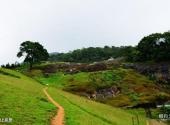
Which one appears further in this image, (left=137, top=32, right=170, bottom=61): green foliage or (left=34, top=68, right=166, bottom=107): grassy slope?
(left=137, top=32, right=170, bottom=61): green foliage

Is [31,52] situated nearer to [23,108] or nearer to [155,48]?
[155,48]

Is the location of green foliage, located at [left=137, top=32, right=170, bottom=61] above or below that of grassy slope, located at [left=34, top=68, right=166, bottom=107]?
above

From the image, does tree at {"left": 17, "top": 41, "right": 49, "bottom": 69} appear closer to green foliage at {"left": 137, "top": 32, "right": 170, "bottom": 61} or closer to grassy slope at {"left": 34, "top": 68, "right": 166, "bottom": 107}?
grassy slope at {"left": 34, "top": 68, "right": 166, "bottom": 107}

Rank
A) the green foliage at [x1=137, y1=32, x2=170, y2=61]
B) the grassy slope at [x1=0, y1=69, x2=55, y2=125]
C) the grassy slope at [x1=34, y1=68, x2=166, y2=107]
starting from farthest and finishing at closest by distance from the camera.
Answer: the green foliage at [x1=137, y1=32, x2=170, y2=61]
the grassy slope at [x1=34, y1=68, x2=166, y2=107]
the grassy slope at [x1=0, y1=69, x2=55, y2=125]

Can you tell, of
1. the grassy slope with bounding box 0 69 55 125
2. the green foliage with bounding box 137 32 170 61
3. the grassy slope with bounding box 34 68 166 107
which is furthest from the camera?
the green foliage with bounding box 137 32 170 61

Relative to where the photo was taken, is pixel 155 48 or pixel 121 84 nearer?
Answer: pixel 121 84

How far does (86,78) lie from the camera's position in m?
132

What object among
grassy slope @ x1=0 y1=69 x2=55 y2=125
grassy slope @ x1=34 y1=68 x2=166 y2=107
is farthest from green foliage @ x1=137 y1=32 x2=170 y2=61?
grassy slope @ x1=0 y1=69 x2=55 y2=125

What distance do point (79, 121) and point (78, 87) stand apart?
6995 centimetres

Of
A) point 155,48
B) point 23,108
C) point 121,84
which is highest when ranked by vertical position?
point 155,48

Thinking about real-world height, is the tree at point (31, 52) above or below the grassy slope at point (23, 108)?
above

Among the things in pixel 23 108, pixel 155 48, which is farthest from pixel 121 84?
pixel 23 108

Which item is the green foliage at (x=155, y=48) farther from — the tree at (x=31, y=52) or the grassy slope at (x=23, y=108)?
the grassy slope at (x=23, y=108)

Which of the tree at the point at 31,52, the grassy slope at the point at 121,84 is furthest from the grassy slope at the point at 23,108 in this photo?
the tree at the point at 31,52
